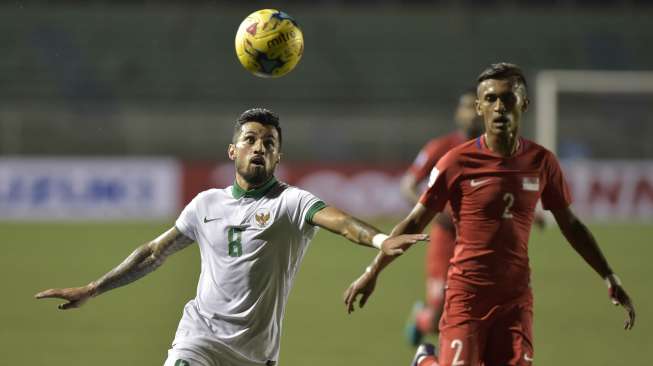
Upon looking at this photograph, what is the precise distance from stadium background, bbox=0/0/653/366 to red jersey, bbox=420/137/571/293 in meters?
3.38

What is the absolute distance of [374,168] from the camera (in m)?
22.5

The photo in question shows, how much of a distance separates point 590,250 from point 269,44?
2.26m

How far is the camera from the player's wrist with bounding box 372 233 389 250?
4.41 meters

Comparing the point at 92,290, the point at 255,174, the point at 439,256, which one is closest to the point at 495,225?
the point at 255,174

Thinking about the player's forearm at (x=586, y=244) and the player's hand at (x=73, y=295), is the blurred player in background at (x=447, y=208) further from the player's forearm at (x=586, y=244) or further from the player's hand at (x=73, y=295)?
the player's hand at (x=73, y=295)

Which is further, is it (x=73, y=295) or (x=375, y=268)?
(x=73, y=295)

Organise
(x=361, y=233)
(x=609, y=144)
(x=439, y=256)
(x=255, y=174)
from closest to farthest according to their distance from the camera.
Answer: (x=361, y=233) → (x=255, y=174) → (x=439, y=256) → (x=609, y=144)

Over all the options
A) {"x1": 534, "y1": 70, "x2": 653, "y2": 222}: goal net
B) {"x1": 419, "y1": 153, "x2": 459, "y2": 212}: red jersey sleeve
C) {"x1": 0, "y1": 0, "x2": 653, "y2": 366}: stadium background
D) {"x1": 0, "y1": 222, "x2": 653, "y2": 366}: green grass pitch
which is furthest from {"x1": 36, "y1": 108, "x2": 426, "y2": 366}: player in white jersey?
{"x1": 534, "y1": 70, "x2": 653, "y2": 222}: goal net

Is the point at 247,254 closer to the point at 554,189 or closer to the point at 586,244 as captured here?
the point at 554,189

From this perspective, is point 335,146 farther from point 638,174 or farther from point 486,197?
point 486,197

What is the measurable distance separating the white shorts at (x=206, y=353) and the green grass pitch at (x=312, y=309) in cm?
335

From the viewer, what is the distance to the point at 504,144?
5.32m

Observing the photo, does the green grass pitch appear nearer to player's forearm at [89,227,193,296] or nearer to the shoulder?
player's forearm at [89,227,193,296]

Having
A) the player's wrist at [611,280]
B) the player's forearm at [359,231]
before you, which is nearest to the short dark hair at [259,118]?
the player's forearm at [359,231]
